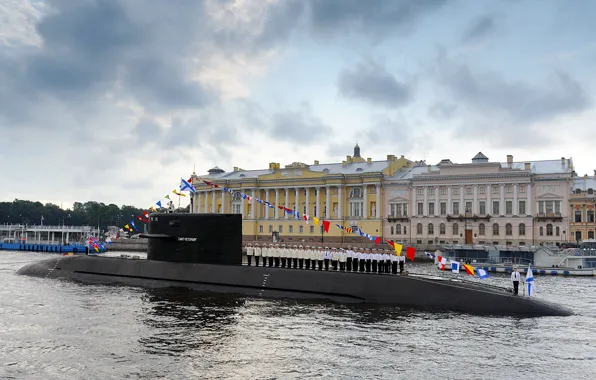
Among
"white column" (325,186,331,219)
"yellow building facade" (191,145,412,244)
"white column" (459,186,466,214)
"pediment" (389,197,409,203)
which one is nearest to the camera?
"white column" (459,186,466,214)

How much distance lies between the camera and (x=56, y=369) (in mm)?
11664

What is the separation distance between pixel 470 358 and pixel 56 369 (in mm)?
8828

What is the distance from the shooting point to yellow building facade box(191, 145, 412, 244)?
246 feet

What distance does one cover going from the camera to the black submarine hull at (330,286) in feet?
58.5

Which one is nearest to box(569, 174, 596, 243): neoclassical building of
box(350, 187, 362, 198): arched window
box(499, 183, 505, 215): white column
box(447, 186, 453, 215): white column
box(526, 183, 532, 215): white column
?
box(526, 183, 532, 215): white column

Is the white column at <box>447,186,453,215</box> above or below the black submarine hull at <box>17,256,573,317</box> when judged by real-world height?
above

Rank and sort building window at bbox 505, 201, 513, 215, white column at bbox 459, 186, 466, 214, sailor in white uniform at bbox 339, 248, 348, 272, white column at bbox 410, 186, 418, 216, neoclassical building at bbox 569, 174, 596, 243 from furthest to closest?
white column at bbox 410, 186, 418, 216 → white column at bbox 459, 186, 466, 214 → building window at bbox 505, 201, 513, 215 → neoclassical building at bbox 569, 174, 596, 243 → sailor in white uniform at bbox 339, 248, 348, 272

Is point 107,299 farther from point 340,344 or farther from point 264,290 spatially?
point 340,344

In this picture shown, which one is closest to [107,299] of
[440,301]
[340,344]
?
[340,344]

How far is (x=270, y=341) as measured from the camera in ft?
46.5

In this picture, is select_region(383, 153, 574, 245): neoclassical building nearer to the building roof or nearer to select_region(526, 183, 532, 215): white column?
select_region(526, 183, 532, 215): white column

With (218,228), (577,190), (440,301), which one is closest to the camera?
(440,301)

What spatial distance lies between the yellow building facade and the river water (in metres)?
53.9

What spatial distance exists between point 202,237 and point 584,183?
54917mm
